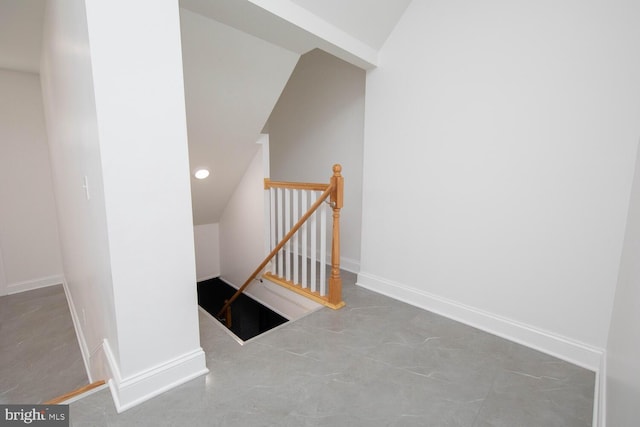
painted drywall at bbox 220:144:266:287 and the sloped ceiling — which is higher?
the sloped ceiling

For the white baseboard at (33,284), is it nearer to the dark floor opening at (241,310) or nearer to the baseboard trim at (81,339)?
the baseboard trim at (81,339)

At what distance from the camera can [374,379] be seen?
1.58 metres

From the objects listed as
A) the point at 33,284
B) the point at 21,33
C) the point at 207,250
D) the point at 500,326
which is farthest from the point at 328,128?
the point at 33,284

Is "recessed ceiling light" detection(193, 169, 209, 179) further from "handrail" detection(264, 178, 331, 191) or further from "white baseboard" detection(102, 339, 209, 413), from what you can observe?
"white baseboard" detection(102, 339, 209, 413)

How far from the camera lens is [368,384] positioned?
60.9 inches

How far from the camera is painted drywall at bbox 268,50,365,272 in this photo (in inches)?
124

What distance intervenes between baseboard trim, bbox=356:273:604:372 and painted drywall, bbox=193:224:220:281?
2.53 metres

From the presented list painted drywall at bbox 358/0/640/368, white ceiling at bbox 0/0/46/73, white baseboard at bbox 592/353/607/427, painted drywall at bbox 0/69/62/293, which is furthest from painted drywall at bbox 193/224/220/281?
white baseboard at bbox 592/353/607/427

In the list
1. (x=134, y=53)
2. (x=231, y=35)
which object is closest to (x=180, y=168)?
(x=134, y=53)

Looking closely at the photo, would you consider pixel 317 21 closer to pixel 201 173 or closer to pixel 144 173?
pixel 144 173

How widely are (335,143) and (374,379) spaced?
8.11 feet

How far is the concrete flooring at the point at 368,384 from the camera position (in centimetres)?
133

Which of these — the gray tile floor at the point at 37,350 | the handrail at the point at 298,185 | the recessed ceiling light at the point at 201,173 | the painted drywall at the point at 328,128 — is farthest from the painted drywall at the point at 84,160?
the painted drywall at the point at 328,128

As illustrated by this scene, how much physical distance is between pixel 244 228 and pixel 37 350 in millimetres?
2117
